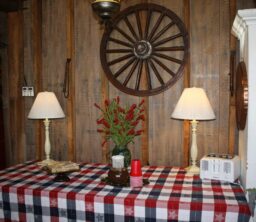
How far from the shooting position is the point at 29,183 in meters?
2.01

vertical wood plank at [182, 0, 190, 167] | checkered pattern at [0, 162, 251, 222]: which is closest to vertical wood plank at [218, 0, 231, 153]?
vertical wood plank at [182, 0, 190, 167]

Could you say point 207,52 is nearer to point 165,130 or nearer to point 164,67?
point 164,67

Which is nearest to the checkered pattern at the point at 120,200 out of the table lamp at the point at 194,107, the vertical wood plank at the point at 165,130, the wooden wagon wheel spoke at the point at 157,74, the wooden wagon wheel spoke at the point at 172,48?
the table lamp at the point at 194,107

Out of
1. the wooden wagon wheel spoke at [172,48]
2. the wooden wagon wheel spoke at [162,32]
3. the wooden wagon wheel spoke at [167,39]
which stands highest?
the wooden wagon wheel spoke at [162,32]

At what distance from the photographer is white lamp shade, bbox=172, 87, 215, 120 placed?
2.11 meters

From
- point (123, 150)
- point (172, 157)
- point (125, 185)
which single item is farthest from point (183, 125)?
point (125, 185)

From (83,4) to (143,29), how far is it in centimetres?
69

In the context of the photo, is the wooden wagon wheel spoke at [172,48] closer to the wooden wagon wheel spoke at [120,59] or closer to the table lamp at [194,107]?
the wooden wagon wheel spoke at [120,59]

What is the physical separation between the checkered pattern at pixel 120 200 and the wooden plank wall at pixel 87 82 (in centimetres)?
65

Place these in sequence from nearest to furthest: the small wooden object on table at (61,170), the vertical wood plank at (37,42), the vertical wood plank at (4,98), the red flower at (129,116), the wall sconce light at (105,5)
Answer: the wall sconce light at (105,5) < the small wooden object on table at (61,170) < the red flower at (129,116) < the vertical wood plank at (37,42) < the vertical wood plank at (4,98)

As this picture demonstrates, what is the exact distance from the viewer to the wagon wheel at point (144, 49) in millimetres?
2623

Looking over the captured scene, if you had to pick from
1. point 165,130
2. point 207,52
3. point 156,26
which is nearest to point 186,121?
point 165,130

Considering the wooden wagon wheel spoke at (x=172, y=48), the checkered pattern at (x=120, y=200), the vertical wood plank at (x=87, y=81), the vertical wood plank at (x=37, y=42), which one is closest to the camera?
the checkered pattern at (x=120, y=200)

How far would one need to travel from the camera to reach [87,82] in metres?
2.90
